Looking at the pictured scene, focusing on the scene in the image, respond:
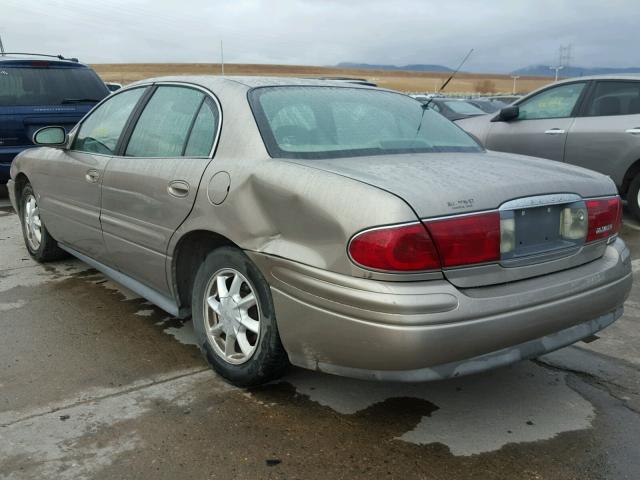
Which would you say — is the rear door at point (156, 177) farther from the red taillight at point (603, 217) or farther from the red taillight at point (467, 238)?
the red taillight at point (603, 217)

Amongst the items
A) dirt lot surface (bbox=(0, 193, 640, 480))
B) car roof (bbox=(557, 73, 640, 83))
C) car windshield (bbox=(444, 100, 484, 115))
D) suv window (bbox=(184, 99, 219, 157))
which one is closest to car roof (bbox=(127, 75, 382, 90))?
suv window (bbox=(184, 99, 219, 157))

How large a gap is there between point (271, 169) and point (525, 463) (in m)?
1.59

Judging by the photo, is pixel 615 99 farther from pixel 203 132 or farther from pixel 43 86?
pixel 43 86

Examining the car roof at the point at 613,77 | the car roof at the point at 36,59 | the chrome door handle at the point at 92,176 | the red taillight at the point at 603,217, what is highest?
the car roof at the point at 36,59

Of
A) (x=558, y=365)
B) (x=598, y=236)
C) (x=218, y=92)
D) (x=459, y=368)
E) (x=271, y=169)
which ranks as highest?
(x=218, y=92)

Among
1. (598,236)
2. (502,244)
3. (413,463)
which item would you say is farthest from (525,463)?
(598,236)

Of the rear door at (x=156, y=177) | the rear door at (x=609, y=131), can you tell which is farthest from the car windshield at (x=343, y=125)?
the rear door at (x=609, y=131)

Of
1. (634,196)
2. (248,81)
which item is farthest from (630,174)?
(248,81)

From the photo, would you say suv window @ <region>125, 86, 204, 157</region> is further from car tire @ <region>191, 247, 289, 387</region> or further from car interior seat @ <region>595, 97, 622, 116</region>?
car interior seat @ <region>595, 97, 622, 116</region>

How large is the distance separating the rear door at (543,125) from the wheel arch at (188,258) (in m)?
5.30

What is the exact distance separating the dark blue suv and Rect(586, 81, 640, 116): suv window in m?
6.03

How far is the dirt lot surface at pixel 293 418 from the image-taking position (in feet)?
7.97

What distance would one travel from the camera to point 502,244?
2.46 m

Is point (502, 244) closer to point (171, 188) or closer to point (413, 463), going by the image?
point (413, 463)
